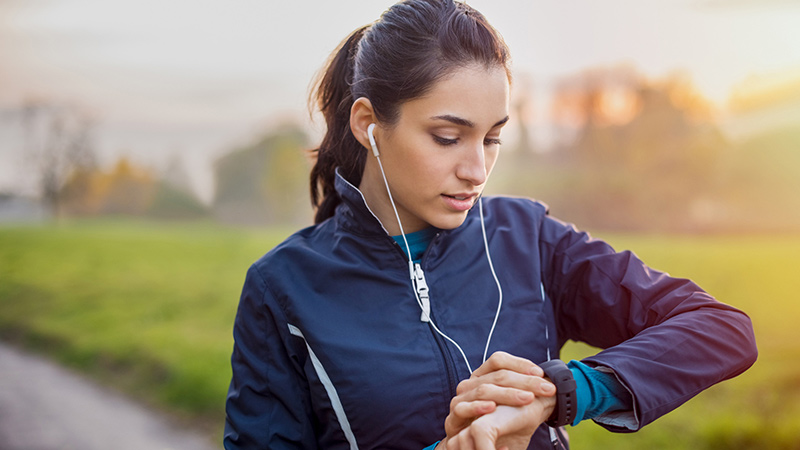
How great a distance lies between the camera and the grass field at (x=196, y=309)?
3330mm

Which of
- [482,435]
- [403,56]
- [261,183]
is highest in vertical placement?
[403,56]

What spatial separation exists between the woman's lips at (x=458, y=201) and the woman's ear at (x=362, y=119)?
31 cm

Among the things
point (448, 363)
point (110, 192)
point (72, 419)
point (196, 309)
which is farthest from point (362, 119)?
point (110, 192)

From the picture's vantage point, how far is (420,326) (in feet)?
5.52

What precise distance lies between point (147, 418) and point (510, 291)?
3.63m

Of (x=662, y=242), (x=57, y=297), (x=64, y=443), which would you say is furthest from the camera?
(x=57, y=297)

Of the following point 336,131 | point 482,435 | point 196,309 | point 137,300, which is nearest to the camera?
point 482,435

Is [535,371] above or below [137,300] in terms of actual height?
above

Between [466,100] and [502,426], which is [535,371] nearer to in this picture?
[502,426]

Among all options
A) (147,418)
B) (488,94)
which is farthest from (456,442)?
(147,418)

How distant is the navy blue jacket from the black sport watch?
9 cm

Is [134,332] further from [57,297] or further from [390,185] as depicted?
[390,185]

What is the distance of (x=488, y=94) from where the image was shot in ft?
5.30

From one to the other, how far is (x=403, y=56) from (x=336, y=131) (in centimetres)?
44
